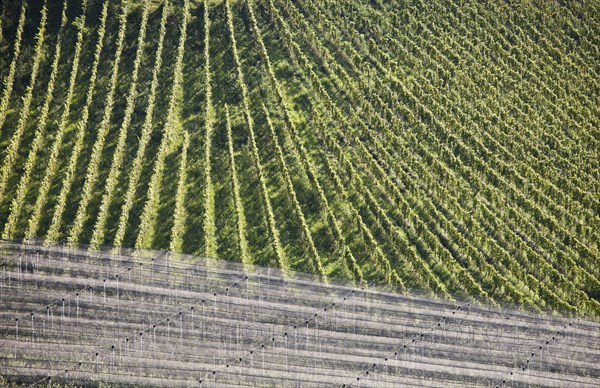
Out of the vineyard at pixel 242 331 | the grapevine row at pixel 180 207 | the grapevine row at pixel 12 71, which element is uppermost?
the grapevine row at pixel 12 71

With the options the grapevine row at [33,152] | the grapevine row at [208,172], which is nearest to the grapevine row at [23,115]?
the grapevine row at [33,152]

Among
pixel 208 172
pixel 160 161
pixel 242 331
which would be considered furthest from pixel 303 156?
pixel 242 331

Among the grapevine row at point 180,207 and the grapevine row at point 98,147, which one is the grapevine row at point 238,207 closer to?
the grapevine row at point 180,207

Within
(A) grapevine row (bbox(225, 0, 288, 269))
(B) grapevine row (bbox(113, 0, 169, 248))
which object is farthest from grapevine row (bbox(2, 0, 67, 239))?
(A) grapevine row (bbox(225, 0, 288, 269))

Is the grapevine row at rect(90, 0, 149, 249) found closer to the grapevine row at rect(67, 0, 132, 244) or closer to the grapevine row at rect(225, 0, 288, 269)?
the grapevine row at rect(67, 0, 132, 244)

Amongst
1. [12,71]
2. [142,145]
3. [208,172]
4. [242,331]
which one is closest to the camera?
[242,331]

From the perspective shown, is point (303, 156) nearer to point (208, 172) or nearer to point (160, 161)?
point (208, 172)

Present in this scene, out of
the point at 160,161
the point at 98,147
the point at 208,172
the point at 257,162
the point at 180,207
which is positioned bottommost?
the point at 180,207
